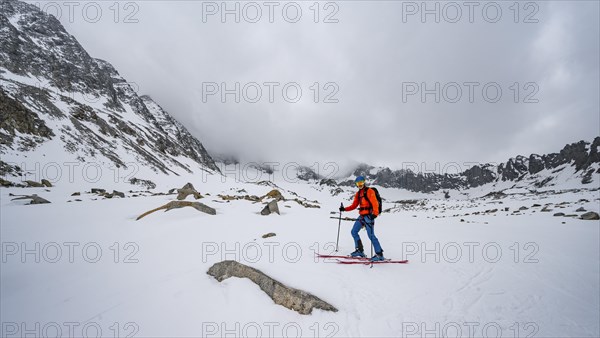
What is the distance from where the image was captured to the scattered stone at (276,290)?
4.76 metres

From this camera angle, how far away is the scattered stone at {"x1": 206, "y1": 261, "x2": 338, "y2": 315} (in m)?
4.76

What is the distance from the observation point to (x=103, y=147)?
52.4 m

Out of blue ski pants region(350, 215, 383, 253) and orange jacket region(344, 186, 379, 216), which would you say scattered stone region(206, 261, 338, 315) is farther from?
orange jacket region(344, 186, 379, 216)

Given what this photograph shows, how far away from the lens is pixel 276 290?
5.10 meters

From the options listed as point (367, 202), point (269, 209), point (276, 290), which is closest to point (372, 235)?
point (367, 202)

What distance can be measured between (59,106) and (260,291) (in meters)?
78.0

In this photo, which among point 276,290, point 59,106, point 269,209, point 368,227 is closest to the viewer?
point 276,290

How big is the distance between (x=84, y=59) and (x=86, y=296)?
152737 millimetres

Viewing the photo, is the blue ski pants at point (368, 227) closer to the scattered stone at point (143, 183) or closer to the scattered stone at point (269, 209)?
the scattered stone at point (269, 209)

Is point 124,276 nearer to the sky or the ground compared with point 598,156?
nearer to the ground

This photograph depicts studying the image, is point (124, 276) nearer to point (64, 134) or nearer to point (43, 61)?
point (64, 134)

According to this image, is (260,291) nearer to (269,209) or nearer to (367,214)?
(367,214)

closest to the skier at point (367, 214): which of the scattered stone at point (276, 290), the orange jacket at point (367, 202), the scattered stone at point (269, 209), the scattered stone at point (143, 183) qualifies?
the orange jacket at point (367, 202)

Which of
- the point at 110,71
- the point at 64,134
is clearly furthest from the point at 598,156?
the point at 110,71
